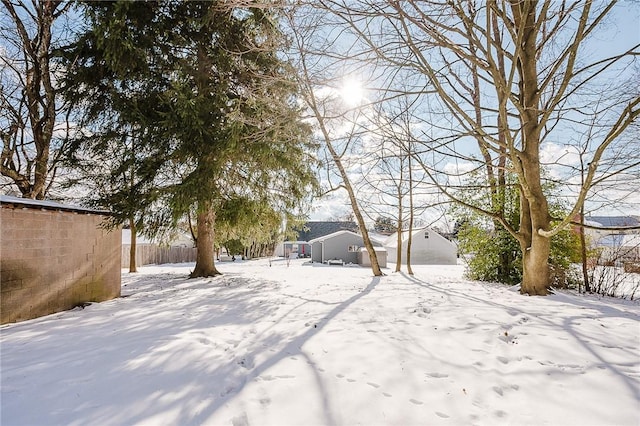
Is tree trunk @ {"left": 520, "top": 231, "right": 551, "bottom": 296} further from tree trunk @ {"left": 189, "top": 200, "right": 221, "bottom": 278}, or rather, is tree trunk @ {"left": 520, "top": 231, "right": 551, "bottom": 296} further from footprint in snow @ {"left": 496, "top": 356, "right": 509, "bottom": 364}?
tree trunk @ {"left": 189, "top": 200, "right": 221, "bottom": 278}

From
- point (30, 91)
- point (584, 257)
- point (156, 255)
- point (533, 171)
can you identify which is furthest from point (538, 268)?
point (156, 255)

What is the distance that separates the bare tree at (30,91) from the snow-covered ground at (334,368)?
24.7 ft

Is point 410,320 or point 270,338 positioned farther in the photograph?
point 410,320

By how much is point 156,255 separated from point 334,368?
2410 centimetres

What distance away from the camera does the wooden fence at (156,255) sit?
→ 19922 mm

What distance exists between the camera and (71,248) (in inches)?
196

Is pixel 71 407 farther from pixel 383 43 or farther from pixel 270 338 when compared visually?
pixel 383 43

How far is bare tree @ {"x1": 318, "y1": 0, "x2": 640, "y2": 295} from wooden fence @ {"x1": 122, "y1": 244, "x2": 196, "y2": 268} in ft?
57.8

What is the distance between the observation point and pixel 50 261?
14.9 feet

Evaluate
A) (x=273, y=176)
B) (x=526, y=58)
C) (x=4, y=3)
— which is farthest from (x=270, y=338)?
(x=4, y=3)

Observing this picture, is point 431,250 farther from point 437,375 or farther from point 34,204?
point 34,204

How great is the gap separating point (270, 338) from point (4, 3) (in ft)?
41.6

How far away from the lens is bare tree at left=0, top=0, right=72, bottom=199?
353 inches

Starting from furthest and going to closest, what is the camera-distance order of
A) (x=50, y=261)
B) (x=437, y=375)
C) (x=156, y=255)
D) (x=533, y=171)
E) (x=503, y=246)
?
(x=156, y=255) → (x=503, y=246) → (x=533, y=171) → (x=50, y=261) → (x=437, y=375)
